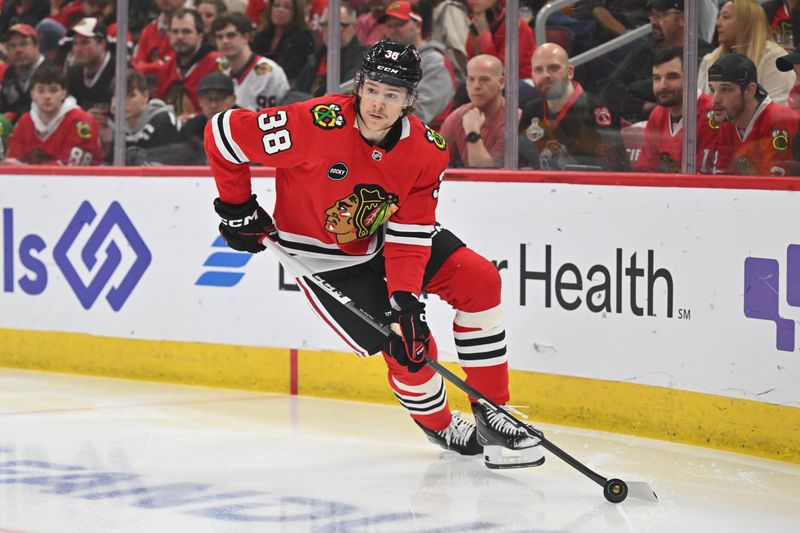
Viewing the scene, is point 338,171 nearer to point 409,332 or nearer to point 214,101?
point 409,332

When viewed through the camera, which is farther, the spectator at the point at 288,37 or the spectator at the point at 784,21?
the spectator at the point at 288,37

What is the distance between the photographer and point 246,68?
17.1 feet

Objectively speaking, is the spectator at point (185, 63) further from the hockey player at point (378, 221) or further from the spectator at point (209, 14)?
the hockey player at point (378, 221)

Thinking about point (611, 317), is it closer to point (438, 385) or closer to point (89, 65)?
point (438, 385)

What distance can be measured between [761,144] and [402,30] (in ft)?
4.83

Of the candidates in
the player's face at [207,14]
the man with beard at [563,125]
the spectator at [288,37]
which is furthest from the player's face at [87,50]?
the man with beard at [563,125]

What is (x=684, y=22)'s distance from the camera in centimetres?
419

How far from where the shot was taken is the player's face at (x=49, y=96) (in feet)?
18.4

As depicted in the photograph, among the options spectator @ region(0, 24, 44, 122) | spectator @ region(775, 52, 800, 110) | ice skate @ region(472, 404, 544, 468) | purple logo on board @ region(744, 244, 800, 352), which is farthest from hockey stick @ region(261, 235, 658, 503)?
spectator @ region(0, 24, 44, 122)

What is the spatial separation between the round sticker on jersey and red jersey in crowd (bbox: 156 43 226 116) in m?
1.96

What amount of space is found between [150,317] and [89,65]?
1.12 metres

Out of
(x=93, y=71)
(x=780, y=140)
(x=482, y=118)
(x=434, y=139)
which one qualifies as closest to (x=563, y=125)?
(x=482, y=118)

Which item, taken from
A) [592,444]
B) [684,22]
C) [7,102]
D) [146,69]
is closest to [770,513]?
[592,444]

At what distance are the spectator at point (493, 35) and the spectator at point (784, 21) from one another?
89cm
